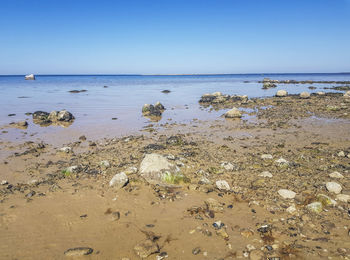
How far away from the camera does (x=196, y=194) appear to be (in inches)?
228

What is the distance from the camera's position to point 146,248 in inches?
155

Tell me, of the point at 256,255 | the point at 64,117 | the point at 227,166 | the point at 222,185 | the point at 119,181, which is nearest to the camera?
the point at 256,255

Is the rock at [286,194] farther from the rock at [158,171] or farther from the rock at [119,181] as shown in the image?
the rock at [119,181]

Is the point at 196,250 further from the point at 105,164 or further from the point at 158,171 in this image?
the point at 105,164

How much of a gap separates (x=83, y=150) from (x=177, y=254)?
699cm

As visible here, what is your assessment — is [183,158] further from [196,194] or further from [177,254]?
[177,254]

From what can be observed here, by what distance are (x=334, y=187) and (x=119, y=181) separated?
5674mm

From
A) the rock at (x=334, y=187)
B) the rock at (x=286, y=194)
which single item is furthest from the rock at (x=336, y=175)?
the rock at (x=286, y=194)

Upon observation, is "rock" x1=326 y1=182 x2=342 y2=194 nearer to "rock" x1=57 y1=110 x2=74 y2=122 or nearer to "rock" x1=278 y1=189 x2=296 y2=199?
"rock" x1=278 y1=189 x2=296 y2=199

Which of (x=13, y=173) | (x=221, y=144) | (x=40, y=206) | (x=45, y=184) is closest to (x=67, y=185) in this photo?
(x=45, y=184)

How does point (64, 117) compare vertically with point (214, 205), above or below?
above

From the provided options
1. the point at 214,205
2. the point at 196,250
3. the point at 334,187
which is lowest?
the point at 196,250

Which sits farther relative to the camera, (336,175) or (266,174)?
(266,174)

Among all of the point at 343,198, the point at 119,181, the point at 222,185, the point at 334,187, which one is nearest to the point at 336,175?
the point at 334,187
